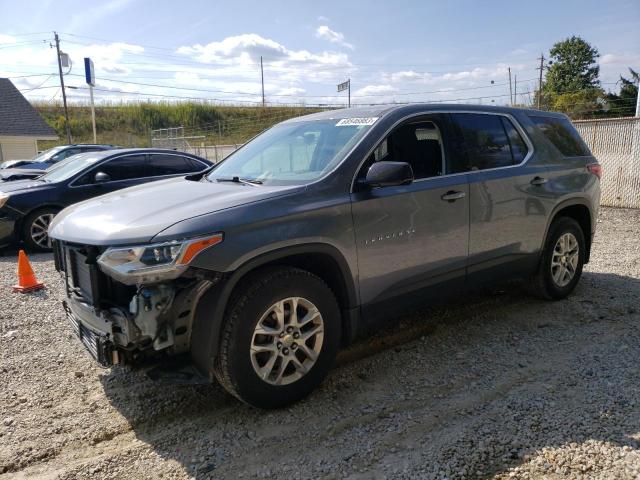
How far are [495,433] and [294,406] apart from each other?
1.21 metres

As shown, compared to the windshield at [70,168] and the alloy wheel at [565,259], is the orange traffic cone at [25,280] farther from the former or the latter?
the alloy wheel at [565,259]

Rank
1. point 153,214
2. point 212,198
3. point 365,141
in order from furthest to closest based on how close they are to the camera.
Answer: point 365,141
point 212,198
point 153,214

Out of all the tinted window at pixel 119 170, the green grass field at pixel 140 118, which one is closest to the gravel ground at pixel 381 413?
the tinted window at pixel 119 170

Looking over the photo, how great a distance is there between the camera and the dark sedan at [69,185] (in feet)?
25.5

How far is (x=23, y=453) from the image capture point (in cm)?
283

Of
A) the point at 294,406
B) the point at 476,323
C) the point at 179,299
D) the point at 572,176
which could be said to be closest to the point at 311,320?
the point at 294,406

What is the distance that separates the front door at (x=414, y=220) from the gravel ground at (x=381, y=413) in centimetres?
65

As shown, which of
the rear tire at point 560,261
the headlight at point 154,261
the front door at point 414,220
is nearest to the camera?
the headlight at point 154,261

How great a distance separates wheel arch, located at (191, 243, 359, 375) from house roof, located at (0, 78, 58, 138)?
99.0ft

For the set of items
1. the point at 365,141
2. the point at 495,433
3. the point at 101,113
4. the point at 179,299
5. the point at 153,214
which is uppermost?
the point at 101,113

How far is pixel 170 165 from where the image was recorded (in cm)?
883

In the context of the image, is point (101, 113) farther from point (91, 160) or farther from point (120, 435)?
point (120, 435)

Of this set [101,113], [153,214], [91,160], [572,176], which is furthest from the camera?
[101,113]

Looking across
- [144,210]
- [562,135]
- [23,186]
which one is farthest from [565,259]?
[23,186]
